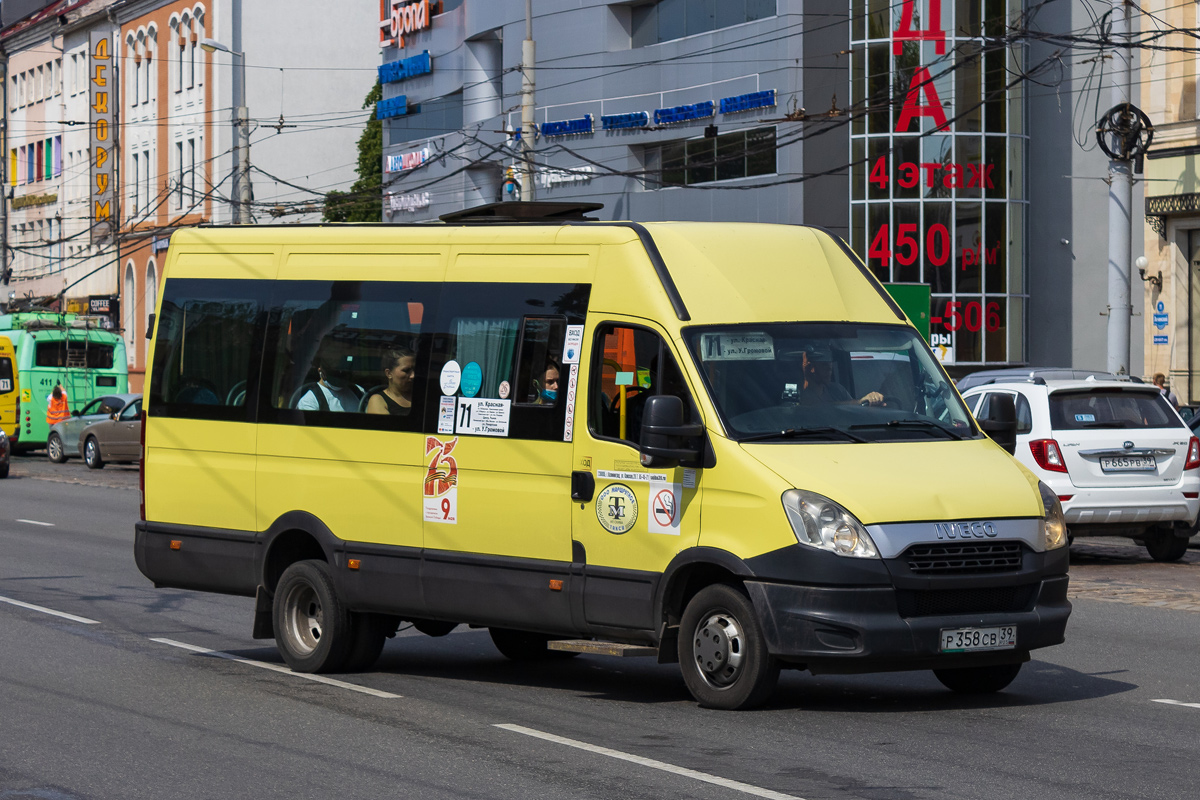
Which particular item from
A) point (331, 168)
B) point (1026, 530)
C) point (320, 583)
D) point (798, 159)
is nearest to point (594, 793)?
point (1026, 530)

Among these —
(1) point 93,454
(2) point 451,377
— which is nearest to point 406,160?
(1) point 93,454

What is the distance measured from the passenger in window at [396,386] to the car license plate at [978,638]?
3302 millimetres

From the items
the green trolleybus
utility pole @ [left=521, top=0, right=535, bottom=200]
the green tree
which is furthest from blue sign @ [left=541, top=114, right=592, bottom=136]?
the green tree

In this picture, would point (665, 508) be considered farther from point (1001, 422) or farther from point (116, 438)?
point (116, 438)

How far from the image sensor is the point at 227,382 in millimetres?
11266

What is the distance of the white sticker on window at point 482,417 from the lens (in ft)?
31.7

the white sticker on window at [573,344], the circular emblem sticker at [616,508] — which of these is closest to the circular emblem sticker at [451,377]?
the white sticker on window at [573,344]

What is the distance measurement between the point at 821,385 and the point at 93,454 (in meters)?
30.8

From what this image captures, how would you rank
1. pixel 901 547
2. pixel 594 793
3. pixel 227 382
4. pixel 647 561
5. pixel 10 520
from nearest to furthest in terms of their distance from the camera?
pixel 594 793 < pixel 901 547 < pixel 647 561 < pixel 227 382 < pixel 10 520

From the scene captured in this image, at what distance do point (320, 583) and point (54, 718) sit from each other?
6.53ft

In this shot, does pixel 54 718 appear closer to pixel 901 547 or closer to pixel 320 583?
pixel 320 583

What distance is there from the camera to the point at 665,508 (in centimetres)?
898

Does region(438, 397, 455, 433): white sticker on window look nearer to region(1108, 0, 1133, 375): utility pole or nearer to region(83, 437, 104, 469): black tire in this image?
region(1108, 0, 1133, 375): utility pole

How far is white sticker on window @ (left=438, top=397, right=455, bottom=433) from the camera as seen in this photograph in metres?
9.95
